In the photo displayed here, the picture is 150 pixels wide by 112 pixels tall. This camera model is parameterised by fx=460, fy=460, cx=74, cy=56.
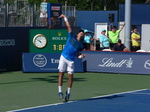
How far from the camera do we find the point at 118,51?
18.4 metres

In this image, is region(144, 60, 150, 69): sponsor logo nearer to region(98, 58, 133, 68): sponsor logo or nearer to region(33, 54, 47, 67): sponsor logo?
region(98, 58, 133, 68): sponsor logo

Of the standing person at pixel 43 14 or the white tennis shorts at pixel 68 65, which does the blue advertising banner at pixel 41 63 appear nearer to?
the standing person at pixel 43 14

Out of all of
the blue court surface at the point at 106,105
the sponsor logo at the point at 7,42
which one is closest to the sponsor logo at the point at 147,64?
the blue court surface at the point at 106,105

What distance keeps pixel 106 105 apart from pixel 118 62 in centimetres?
713

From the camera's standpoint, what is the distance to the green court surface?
39.2 feet

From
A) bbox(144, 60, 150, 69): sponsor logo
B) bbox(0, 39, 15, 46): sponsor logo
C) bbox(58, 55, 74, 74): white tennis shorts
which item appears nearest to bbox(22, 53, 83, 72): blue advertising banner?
bbox(0, 39, 15, 46): sponsor logo

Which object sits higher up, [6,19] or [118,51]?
[6,19]

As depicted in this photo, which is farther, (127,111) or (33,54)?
(33,54)

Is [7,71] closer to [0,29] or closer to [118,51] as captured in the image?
[0,29]

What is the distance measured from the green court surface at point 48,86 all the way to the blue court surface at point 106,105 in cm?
49

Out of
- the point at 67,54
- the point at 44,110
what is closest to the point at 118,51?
the point at 67,54

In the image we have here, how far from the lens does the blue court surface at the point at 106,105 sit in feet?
35.1

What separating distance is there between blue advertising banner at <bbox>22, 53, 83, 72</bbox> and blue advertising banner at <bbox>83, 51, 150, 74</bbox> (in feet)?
1.84

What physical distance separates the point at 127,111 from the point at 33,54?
8.59 meters
